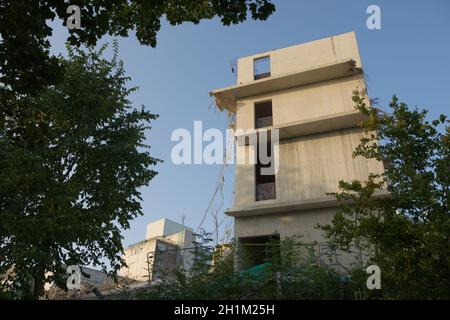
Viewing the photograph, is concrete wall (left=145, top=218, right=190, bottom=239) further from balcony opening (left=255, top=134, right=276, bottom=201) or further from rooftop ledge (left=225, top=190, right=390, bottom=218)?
rooftop ledge (left=225, top=190, right=390, bottom=218)

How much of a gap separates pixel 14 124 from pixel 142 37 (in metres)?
4.11

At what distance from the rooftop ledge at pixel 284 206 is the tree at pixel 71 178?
4725 millimetres

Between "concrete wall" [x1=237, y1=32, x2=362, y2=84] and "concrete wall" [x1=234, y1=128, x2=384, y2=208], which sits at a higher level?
"concrete wall" [x1=237, y1=32, x2=362, y2=84]

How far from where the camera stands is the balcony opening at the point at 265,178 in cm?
1817

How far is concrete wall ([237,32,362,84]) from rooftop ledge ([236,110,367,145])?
10.2 ft

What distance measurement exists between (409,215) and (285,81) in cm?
1348

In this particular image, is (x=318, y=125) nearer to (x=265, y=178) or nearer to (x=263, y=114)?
(x=265, y=178)

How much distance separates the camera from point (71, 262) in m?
12.7

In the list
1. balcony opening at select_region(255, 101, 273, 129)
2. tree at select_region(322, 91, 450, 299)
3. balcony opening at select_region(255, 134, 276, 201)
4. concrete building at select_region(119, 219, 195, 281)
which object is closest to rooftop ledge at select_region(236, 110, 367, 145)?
balcony opening at select_region(255, 134, 276, 201)

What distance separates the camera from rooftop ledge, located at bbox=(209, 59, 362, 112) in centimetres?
1842

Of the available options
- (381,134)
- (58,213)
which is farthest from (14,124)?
(381,134)

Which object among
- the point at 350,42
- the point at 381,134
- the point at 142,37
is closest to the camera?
the point at 381,134
